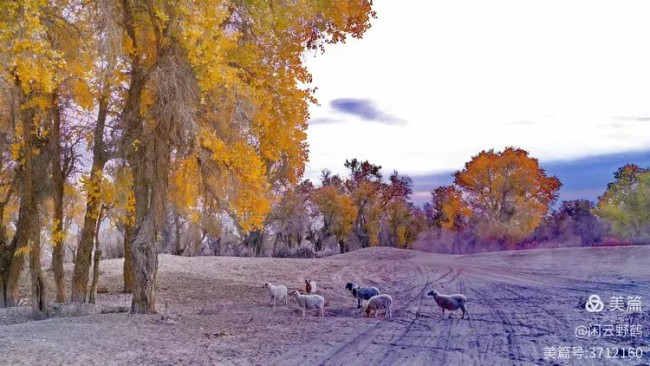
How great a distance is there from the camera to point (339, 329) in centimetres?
1052

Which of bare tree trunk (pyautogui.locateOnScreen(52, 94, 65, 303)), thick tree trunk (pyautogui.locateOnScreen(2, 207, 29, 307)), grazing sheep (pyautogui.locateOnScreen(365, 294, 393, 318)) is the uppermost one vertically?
bare tree trunk (pyautogui.locateOnScreen(52, 94, 65, 303))

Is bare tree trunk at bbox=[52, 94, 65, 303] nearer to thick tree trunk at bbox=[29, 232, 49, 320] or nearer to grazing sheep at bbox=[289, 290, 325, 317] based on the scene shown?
thick tree trunk at bbox=[29, 232, 49, 320]

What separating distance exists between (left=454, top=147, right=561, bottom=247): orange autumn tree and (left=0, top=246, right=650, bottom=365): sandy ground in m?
29.0

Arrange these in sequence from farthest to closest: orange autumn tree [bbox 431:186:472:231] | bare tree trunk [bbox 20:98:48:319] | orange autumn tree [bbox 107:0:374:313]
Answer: orange autumn tree [bbox 431:186:472:231]
bare tree trunk [bbox 20:98:48:319]
orange autumn tree [bbox 107:0:374:313]

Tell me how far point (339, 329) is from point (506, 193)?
43.6 meters

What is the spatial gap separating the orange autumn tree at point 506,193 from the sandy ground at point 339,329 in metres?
29.0

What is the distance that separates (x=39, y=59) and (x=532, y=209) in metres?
46.7

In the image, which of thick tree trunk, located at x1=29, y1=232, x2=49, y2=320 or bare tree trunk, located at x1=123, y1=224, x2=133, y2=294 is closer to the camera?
thick tree trunk, located at x1=29, y1=232, x2=49, y2=320

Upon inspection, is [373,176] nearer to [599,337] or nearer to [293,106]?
[293,106]

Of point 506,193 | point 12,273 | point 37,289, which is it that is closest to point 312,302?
point 37,289

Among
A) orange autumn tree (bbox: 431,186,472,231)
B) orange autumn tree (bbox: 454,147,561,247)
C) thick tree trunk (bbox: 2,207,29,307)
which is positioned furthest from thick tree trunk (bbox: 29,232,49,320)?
orange autumn tree (bbox: 431,186,472,231)

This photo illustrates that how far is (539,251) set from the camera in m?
35.2

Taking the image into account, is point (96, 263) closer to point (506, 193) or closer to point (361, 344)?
point (361, 344)

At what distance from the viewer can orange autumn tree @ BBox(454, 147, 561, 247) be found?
48.4 metres
